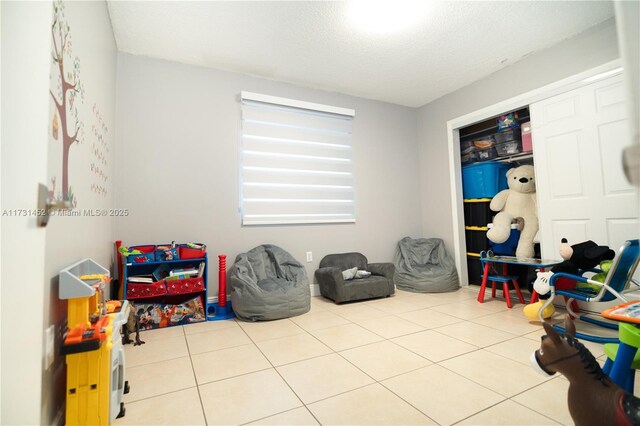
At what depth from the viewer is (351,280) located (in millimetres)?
3406

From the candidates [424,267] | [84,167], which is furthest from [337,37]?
[424,267]

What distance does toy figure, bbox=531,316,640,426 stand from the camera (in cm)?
93

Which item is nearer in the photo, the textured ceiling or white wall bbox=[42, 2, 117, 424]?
white wall bbox=[42, 2, 117, 424]

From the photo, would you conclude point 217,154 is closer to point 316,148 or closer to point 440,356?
point 316,148

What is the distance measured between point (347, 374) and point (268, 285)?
1.48 meters

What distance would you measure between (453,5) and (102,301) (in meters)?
3.25

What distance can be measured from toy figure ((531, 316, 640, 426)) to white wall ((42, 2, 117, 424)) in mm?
1893

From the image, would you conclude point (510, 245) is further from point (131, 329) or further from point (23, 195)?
point (23, 195)

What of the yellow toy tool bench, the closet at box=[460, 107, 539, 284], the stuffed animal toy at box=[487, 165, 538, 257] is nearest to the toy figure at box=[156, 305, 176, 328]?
the yellow toy tool bench

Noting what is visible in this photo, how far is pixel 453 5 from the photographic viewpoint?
7.96 feet

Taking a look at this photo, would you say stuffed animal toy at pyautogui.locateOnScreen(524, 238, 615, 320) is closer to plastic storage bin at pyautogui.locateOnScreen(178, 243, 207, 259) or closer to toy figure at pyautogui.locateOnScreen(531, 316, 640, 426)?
toy figure at pyautogui.locateOnScreen(531, 316, 640, 426)

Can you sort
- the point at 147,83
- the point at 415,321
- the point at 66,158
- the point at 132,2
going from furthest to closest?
1. the point at 147,83
2. the point at 415,321
3. the point at 132,2
4. the point at 66,158

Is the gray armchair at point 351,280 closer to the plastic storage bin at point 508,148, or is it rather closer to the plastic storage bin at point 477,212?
the plastic storage bin at point 477,212

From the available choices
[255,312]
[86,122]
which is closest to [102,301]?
[86,122]
